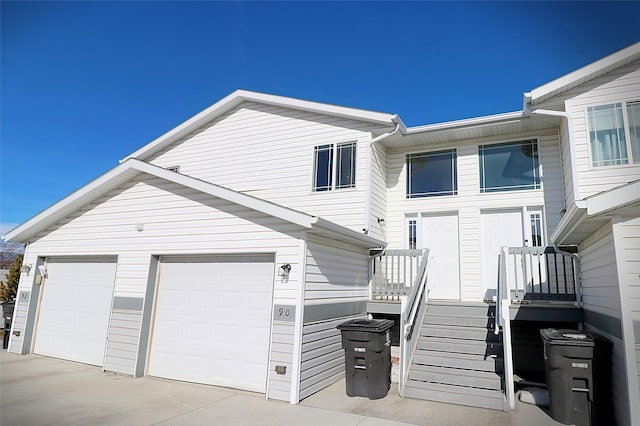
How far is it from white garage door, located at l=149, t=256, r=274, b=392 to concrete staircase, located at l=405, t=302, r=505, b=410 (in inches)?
100

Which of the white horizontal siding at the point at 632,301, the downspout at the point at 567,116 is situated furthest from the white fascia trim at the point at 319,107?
the white horizontal siding at the point at 632,301

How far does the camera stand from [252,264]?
6.17 meters

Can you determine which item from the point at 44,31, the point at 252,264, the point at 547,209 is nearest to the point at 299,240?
the point at 252,264

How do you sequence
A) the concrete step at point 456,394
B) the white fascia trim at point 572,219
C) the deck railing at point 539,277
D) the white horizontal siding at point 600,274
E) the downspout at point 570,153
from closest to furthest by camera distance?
the white fascia trim at point 572,219, the white horizontal siding at point 600,274, the concrete step at point 456,394, the deck railing at point 539,277, the downspout at point 570,153

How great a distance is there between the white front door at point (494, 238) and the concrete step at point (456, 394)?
10.8ft

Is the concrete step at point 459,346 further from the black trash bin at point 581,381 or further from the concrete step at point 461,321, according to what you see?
the black trash bin at point 581,381

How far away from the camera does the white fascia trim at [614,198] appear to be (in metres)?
3.73

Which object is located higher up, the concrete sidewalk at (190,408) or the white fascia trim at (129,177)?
the white fascia trim at (129,177)

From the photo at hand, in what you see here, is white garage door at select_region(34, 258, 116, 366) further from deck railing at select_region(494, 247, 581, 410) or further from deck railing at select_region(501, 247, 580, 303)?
deck railing at select_region(501, 247, 580, 303)

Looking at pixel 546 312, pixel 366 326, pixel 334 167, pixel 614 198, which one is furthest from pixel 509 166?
pixel 366 326

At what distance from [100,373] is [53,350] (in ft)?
7.45

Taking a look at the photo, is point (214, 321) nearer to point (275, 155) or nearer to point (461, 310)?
point (461, 310)

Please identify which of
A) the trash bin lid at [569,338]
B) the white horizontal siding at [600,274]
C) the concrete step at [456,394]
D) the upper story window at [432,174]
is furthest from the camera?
A: the upper story window at [432,174]

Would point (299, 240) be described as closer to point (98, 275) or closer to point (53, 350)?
point (98, 275)
